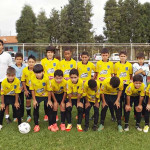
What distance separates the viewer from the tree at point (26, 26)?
30.8 meters

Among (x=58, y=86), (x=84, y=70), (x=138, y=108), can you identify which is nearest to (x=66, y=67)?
(x=84, y=70)

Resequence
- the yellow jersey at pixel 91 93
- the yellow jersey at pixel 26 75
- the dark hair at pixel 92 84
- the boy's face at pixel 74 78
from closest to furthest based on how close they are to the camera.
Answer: the dark hair at pixel 92 84 → the boy's face at pixel 74 78 → the yellow jersey at pixel 91 93 → the yellow jersey at pixel 26 75

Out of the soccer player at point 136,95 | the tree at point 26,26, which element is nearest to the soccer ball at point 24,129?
the soccer player at point 136,95

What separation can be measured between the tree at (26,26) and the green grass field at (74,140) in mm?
28233

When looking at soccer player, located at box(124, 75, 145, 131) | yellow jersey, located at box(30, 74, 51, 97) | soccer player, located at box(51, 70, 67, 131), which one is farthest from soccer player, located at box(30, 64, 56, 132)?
soccer player, located at box(124, 75, 145, 131)

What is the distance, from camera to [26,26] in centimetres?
3092

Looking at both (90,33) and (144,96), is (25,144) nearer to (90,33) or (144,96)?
(144,96)

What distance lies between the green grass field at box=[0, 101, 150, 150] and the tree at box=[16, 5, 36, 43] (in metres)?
28.2

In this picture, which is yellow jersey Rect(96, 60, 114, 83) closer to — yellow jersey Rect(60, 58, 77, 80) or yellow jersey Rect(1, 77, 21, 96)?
yellow jersey Rect(60, 58, 77, 80)

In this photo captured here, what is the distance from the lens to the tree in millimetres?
30781

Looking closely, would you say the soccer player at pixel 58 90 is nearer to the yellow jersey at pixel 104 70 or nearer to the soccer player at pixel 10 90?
the soccer player at pixel 10 90

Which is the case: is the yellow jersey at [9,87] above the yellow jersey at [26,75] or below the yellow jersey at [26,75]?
below

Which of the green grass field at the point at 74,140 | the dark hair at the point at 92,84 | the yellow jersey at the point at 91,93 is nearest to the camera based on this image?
the green grass field at the point at 74,140

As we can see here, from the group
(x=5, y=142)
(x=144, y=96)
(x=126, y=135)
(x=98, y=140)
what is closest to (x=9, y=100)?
(x=5, y=142)
